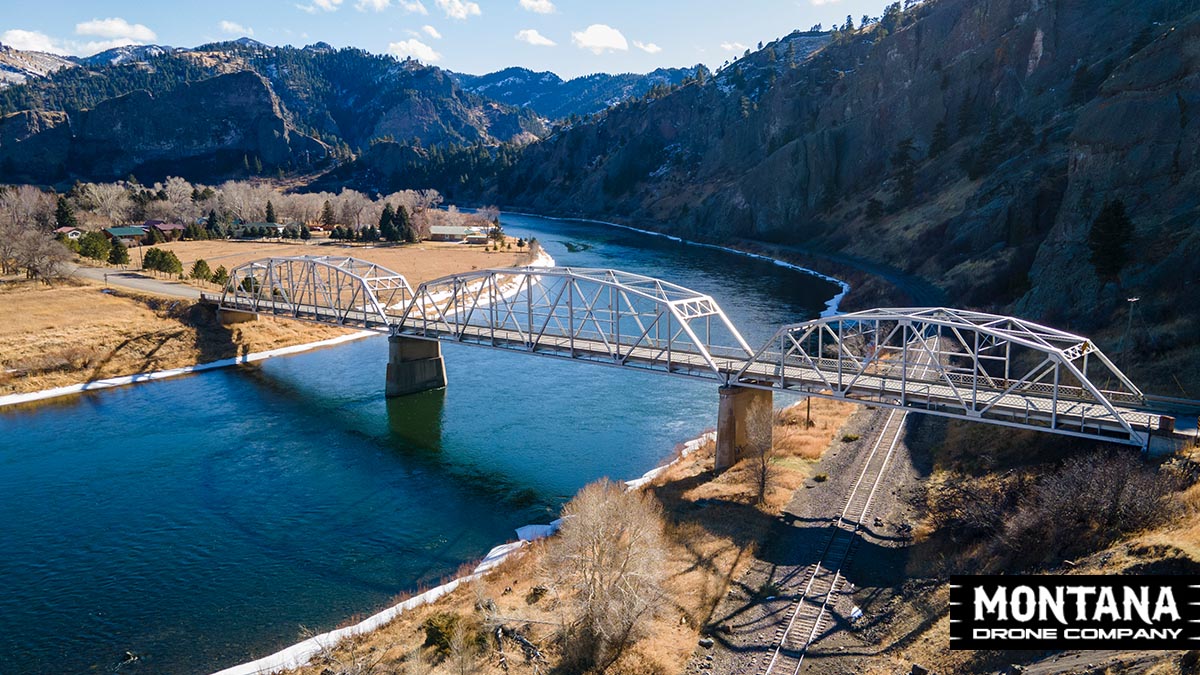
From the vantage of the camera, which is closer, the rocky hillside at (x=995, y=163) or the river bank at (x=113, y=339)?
the rocky hillside at (x=995, y=163)

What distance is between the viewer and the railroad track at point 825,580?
23703 millimetres

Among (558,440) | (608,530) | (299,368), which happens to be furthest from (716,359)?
(299,368)

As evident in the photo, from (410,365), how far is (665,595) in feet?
117

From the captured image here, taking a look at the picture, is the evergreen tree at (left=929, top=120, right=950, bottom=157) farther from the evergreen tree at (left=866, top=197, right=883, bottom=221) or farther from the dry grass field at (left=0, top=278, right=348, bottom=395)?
the dry grass field at (left=0, top=278, right=348, bottom=395)

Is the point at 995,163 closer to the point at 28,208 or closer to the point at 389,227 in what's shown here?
the point at 389,227

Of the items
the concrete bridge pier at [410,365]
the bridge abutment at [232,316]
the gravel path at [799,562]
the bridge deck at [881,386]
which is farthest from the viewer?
the bridge abutment at [232,316]

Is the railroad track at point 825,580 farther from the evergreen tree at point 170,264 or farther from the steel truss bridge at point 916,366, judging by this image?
the evergreen tree at point 170,264

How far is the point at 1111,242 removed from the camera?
47.4 m

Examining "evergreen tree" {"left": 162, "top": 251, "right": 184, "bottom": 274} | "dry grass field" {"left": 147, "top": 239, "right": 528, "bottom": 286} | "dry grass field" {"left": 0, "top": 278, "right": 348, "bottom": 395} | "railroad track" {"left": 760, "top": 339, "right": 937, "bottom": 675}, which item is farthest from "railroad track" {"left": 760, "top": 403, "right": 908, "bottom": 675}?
"evergreen tree" {"left": 162, "top": 251, "right": 184, "bottom": 274}

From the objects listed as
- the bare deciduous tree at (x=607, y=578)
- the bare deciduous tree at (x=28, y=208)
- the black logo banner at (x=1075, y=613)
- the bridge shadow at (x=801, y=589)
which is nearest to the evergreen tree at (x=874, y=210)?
the bridge shadow at (x=801, y=589)

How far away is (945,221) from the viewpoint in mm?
90562

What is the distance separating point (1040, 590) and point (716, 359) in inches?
920

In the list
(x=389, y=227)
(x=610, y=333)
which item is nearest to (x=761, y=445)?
(x=610, y=333)

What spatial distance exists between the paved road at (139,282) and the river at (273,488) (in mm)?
19225
